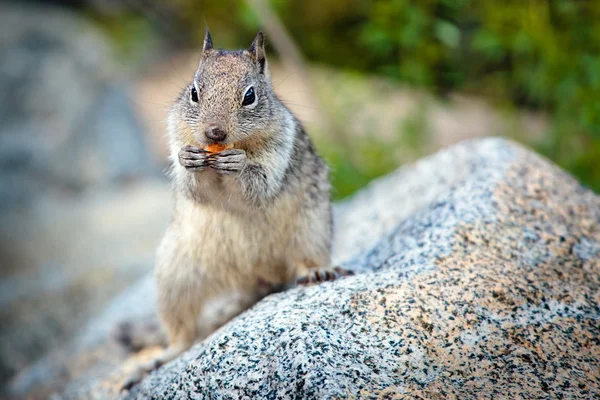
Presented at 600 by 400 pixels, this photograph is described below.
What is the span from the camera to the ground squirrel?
345cm

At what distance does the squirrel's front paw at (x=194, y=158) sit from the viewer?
332 cm

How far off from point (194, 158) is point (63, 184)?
6.37m

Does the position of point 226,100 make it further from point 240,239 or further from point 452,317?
point 452,317

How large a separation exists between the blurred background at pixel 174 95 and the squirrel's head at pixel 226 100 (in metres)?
0.48

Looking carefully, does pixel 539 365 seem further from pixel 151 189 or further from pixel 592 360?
pixel 151 189

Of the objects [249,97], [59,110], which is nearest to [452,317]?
[249,97]

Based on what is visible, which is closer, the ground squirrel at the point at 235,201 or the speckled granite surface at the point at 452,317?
the speckled granite surface at the point at 452,317

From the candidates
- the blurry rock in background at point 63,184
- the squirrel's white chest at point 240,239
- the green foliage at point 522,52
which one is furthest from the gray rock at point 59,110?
the squirrel's white chest at point 240,239

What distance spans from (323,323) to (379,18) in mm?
4246

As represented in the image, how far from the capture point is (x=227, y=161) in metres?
3.33

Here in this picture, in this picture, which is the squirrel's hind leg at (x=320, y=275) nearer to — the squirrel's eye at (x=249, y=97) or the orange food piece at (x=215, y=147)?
the orange food piece at (x=215, y=147)

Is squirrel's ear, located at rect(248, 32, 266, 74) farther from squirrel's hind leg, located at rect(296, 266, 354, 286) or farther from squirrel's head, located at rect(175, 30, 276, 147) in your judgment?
squirrel's hind leg, located at rect(296, 266, 354, 286)

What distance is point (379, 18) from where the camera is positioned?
21.0 feet

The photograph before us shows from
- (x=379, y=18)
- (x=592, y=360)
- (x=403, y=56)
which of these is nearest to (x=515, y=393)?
(x=592, y=360)
